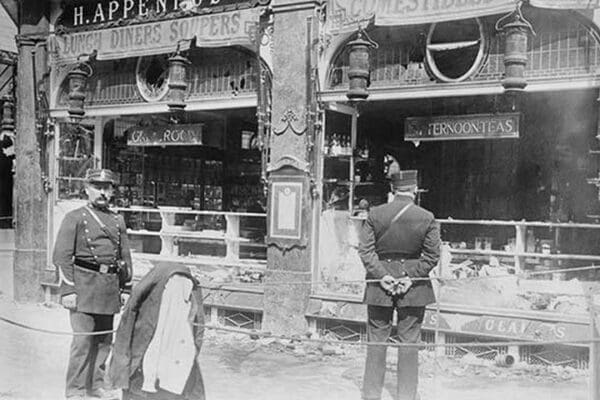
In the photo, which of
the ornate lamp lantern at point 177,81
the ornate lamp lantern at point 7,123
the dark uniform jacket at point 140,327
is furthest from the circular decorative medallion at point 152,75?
the dark uniform jacket at point 140,327

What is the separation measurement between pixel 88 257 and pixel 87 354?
0.85 meters

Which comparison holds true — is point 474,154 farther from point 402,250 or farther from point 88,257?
point 88,257

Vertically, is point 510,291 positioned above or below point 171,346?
below

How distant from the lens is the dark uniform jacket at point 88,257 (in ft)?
20.7

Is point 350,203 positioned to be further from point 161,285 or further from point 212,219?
point 161,285

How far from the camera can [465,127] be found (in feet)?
29.0

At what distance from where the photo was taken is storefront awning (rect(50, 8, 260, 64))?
983 centimetres

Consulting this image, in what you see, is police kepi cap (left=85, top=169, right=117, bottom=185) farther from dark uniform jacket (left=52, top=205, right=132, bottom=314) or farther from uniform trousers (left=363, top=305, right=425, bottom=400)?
uniform trousers (left=363, top=305, right=425, bottom=400)

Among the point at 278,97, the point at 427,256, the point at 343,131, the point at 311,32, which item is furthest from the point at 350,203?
the point at 427,256

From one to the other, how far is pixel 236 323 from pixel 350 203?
7.42ft

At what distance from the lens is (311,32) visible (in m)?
9.15

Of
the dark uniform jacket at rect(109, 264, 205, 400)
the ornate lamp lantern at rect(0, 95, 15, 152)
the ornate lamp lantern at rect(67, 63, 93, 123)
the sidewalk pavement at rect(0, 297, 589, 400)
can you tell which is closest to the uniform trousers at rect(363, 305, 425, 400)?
the sidewalk pavement at rect(0, 297, 589, 400)

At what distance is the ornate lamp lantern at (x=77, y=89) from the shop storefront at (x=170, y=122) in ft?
0.05

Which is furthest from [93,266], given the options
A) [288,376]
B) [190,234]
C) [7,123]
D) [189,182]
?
[189,182]
